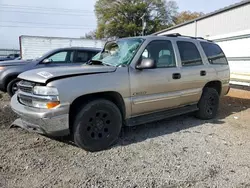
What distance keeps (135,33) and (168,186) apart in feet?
144

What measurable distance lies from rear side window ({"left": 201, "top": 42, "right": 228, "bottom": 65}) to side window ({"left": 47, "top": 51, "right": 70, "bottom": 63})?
189 inches

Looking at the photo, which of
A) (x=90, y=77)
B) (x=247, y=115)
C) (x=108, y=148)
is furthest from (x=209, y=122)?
(x=90, y=77)

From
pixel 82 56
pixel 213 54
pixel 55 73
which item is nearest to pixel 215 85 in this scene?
pixel 213 54

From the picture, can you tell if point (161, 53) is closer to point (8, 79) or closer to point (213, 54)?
point (213, 54)

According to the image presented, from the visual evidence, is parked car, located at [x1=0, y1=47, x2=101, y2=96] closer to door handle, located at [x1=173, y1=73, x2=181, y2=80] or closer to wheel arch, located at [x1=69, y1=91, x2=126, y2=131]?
wheel arch, located at [x1=69, y1=91, x2=126, y2=131]

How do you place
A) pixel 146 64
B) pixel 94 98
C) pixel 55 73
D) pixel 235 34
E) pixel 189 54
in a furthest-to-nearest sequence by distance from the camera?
pixel 235 34 → pixel 189 54 → pixel 146 64 → pixel 94 98 → pixel 55 73

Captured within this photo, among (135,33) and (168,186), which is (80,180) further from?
(135,33)

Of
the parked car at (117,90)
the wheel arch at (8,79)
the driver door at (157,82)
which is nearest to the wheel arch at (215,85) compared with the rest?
the parked car at (117,90)

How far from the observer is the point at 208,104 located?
18.9 ft

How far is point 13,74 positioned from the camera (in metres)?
7.45

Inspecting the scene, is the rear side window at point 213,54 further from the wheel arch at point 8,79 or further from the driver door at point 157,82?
the wheel arch at point 8,79

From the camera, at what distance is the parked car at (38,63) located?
7406mm

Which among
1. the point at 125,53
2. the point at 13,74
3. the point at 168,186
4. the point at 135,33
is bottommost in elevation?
the point at 168,186

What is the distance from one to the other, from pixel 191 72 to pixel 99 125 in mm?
2422
